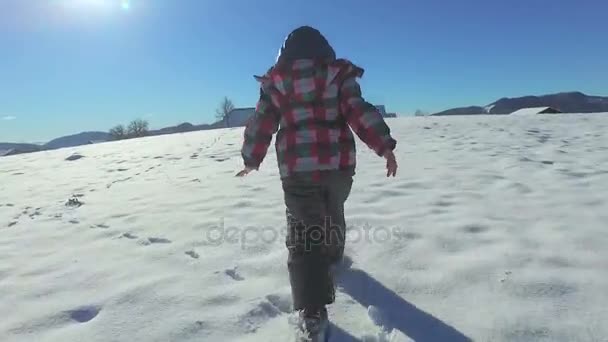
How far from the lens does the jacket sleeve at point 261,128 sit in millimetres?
2215

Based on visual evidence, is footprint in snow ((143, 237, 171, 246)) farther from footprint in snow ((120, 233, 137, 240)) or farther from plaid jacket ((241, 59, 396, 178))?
plaid jacket ((241, 59, 396, 178))

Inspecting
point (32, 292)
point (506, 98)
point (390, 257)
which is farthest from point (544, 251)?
point (506, 98)

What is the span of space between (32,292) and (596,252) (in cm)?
357

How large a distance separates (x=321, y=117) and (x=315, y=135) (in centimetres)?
10

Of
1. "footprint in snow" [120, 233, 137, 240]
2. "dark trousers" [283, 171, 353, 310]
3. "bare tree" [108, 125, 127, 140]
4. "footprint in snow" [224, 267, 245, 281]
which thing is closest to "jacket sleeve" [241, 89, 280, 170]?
"dark trousers" [283, 171, 353, 310]

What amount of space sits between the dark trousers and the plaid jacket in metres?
0.08

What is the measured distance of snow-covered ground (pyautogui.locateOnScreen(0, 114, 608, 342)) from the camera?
6.50 ft

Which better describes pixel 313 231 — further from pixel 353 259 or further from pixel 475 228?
pixel 475 228

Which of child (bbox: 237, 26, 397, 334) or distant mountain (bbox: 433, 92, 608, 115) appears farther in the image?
distant mountain (bbox: 433, 92, 608, 115)

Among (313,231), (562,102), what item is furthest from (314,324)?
(562,102)

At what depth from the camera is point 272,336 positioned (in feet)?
6.28

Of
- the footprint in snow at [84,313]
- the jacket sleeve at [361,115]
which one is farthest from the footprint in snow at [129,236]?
the jacket sleeve at [361,115]

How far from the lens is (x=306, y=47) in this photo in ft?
6.77

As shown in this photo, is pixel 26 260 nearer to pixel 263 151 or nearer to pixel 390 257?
pixel 263 151
